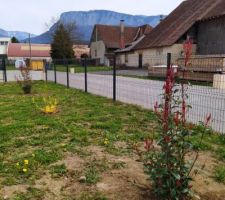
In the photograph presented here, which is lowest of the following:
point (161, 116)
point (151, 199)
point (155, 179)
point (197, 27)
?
point (151, 199)

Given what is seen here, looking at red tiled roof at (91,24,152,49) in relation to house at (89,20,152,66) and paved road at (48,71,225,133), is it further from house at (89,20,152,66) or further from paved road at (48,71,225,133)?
paved road at (48,71,225,133)

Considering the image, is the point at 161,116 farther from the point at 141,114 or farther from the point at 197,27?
the point at 197,27

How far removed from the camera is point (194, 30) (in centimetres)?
3325

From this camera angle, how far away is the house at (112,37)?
5525cm

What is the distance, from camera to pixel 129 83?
587 inches

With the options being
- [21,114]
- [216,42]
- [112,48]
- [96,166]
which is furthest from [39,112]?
[112,48]

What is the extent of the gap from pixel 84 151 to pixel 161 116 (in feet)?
6.57

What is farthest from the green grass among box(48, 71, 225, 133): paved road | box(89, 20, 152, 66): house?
box(89, 20, 152, 66): house

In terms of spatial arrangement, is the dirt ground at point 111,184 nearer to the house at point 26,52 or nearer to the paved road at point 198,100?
the paved road at point 198,100

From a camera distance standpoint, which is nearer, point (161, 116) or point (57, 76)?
point (161, 116)

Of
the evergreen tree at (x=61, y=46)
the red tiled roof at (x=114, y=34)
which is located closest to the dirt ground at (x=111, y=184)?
the evergreen tree at (x=61, y=46)

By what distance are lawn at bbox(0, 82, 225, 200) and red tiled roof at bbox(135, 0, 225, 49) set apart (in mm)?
25246

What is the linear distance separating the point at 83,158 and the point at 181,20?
108 feet

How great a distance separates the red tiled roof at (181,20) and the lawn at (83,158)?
25246mm
